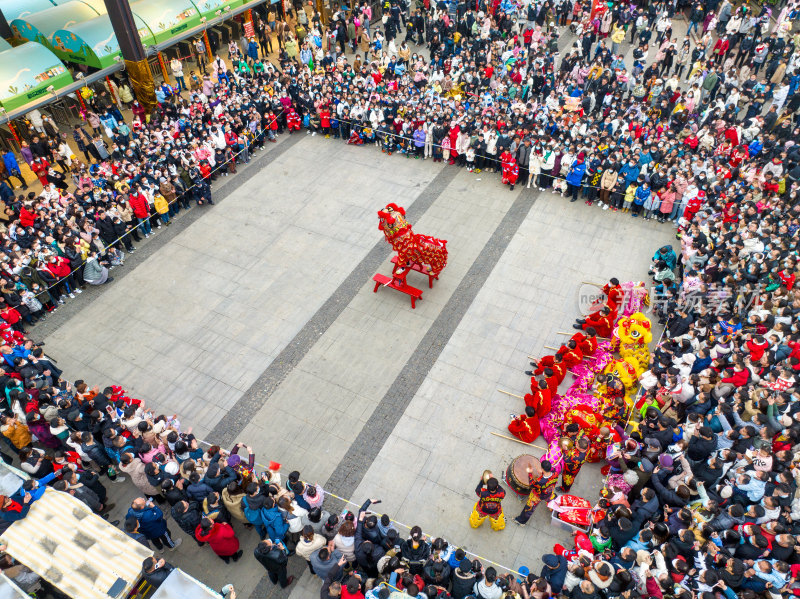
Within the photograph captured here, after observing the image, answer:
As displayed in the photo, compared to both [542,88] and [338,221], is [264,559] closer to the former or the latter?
[338,221]

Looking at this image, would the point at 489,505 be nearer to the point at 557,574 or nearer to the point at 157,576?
the point at 557,574

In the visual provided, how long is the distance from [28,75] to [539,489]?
22.5 m

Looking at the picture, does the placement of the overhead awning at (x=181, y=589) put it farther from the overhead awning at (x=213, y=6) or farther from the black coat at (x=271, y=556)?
the overhead awning at (x=213, y=6)

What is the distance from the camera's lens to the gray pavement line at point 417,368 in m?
11.4

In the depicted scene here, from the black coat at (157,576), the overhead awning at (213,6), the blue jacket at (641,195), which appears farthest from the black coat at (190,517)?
the overhead awning at (213,6)

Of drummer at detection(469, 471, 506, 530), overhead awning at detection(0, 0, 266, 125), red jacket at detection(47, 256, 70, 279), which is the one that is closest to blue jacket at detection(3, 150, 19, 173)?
overhead awning at detection(0, 0, 266, 125)

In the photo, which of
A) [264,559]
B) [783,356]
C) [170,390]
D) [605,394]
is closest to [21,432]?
[170,390]

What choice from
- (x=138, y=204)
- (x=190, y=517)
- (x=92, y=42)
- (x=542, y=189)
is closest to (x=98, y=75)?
(x=92, y=42)

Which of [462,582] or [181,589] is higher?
[181,589]

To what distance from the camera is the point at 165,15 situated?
2405 centimetres

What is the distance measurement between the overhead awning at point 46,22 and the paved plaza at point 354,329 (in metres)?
12.4

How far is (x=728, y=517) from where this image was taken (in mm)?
8352

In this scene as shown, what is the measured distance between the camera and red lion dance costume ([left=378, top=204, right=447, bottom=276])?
45.9 feet

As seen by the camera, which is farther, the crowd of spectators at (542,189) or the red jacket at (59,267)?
the red jacket at (59,267)
